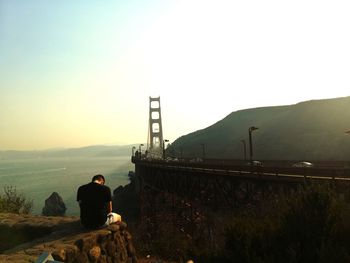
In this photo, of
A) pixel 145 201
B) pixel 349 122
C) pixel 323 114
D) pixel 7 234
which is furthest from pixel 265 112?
pixel 7 234

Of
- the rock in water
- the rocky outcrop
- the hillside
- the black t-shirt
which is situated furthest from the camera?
the hillside

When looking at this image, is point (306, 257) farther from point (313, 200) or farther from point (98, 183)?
point (98, 183)

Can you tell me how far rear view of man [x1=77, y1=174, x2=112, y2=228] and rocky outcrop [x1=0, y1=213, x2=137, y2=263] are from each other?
19 cm

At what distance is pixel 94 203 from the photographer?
25.7ft

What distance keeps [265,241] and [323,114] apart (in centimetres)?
11521

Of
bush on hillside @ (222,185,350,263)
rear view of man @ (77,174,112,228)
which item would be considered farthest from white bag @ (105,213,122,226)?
bush on hillside @ (222,185,350,263)

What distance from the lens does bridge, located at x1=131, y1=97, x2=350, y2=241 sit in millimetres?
18141

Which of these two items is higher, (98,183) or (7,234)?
(98,183)

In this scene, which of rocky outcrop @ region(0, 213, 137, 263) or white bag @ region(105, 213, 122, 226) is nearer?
rocky outcrop @ region(0, 213, 137, 263)

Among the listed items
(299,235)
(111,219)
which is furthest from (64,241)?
→ (299,235)

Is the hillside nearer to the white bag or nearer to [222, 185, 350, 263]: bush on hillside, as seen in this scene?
the white bag

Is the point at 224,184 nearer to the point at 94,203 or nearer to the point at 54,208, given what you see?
the point at 94,203

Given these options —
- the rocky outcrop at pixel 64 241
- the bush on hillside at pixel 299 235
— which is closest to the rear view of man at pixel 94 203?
the rocky outcrop at pixel 64 241

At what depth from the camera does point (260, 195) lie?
22.5 meters
